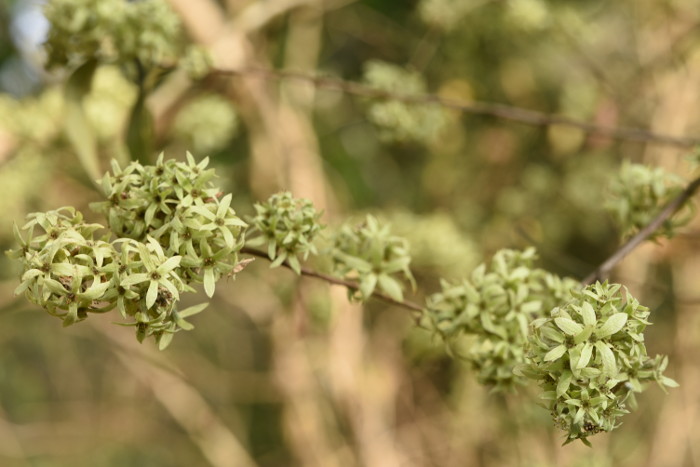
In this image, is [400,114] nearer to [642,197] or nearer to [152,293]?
[642,197]

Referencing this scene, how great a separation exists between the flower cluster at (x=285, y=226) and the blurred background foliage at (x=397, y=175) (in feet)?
1.68

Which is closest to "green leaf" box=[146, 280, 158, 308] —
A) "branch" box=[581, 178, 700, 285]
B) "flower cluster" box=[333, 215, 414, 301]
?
"flower cluster" box=[333, 215, 414, 301]

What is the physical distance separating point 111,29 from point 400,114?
1.55ft

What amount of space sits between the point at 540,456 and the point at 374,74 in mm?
823

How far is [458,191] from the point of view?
1.77m

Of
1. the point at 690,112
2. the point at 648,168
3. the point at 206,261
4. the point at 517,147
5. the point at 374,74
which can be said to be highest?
Result: the point at 690,112

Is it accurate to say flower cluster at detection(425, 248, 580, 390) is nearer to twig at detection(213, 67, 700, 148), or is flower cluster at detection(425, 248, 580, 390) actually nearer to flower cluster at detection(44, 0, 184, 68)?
twig at detection(213, 67, 700, 148)

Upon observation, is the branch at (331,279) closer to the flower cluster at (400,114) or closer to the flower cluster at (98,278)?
the flower cluster at (98,278)

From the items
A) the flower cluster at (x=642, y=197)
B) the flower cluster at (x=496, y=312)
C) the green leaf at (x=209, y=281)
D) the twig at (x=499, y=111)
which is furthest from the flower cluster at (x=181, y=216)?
the flower cluster at (x=642, y=197)

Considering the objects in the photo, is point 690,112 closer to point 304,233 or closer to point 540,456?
point 540,456

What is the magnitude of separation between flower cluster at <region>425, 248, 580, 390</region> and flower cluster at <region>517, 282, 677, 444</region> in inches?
4.7

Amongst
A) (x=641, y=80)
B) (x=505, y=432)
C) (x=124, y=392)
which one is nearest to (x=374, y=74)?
(x=505, y=432)

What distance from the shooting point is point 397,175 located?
190 cm

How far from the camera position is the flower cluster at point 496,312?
2.31ft
